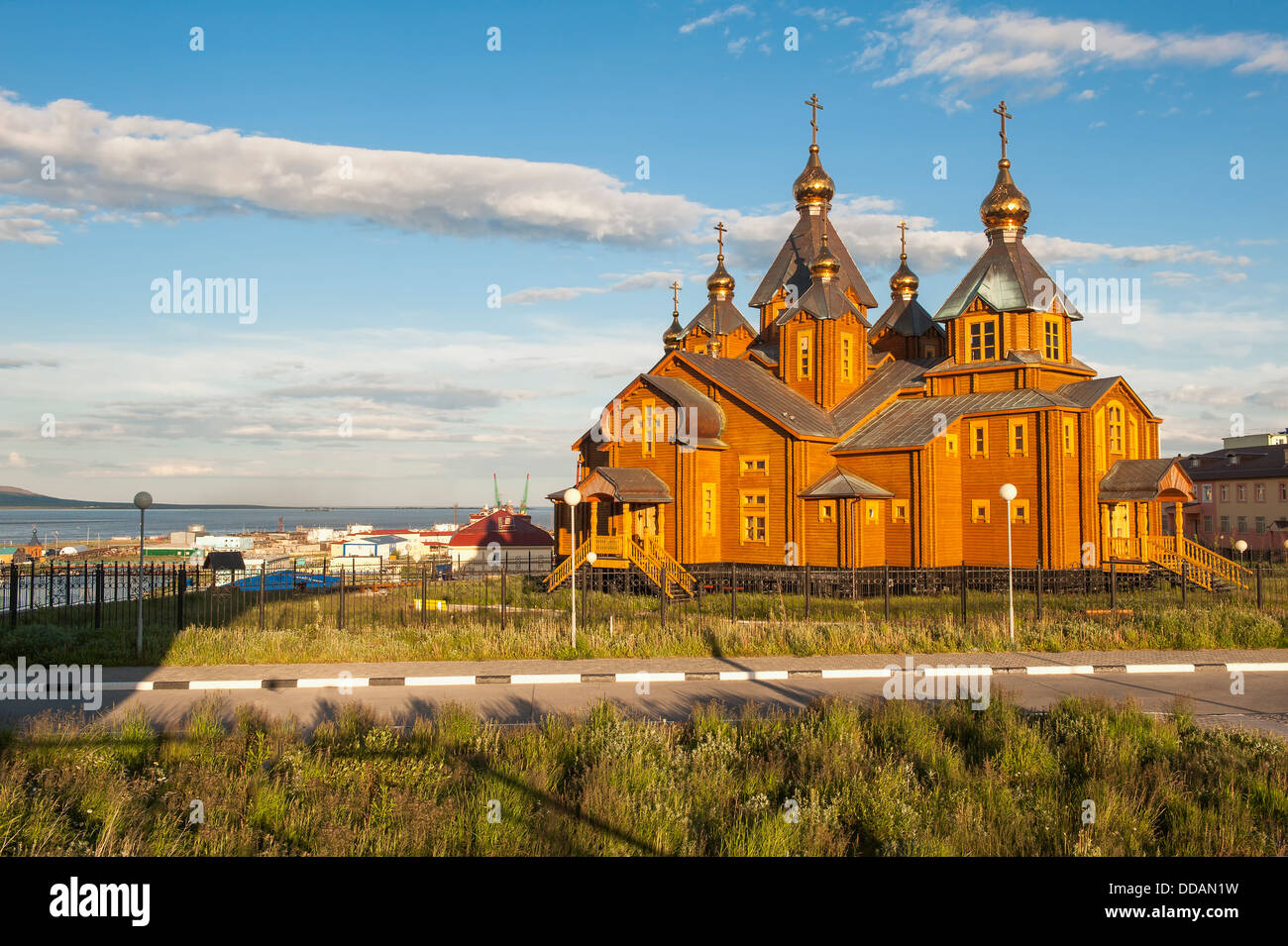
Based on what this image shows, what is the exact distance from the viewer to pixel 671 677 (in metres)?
13.6

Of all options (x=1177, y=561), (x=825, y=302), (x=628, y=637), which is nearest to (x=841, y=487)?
(x=825, y=302)

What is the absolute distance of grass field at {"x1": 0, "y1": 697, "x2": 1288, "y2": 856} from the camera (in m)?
6.04

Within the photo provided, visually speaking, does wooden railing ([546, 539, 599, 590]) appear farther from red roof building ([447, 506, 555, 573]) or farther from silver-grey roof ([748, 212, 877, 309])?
red roof building ([447, 506, 555, 573])

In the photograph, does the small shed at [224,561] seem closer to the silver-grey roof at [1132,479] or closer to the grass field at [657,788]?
the silver-grey roof at [1132,479]

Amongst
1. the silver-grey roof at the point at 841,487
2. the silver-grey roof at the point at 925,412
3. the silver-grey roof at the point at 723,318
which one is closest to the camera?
the silver-grey roof at the point at 925,412

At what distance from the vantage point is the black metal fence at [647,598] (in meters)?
19.2

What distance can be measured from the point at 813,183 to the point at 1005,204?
8309mm

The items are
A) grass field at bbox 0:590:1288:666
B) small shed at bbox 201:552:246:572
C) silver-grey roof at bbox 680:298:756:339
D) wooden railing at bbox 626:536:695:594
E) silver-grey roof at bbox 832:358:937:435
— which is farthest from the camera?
small shed at bbox 201:552:246:572

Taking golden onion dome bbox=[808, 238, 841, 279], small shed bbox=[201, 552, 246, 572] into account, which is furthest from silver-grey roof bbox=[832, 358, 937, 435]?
small shed bbox=[201, 552, 246, 572]

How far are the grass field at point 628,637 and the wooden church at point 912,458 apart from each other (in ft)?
26.5

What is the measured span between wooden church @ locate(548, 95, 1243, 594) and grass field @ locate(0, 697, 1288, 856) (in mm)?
18387

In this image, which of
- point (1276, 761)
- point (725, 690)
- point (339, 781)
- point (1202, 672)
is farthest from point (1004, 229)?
point (339, 781)

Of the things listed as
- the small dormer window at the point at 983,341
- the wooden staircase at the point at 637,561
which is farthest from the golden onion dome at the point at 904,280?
the wooden staircase at the point at 637,561

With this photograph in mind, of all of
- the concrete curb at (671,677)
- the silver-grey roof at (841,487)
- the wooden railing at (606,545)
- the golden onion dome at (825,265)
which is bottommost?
the concrete curb at (671,677)
